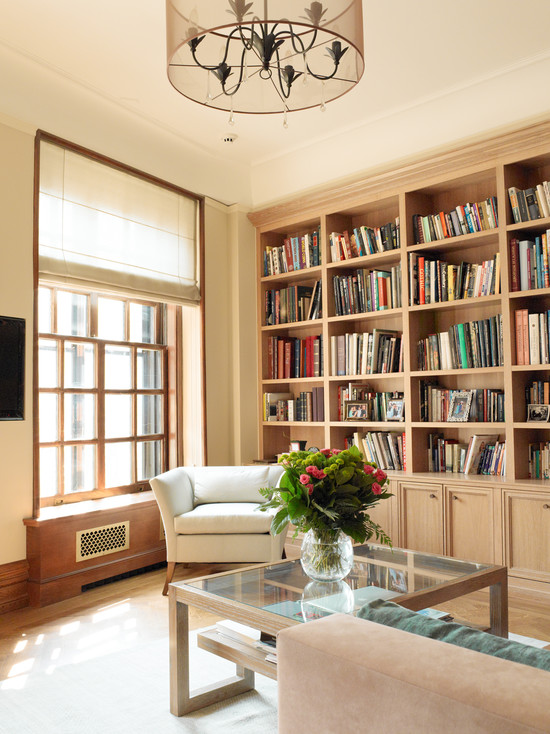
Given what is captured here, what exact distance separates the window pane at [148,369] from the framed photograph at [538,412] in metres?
2.64

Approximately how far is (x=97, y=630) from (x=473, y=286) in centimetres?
295

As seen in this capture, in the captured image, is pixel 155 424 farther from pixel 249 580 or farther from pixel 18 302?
pixel 249 580

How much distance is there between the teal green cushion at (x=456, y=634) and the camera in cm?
103

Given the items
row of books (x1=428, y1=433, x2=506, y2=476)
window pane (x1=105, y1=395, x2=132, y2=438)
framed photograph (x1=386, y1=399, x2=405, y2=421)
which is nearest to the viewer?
row of books (x1=428, y1=433, x2=506, y2=476)

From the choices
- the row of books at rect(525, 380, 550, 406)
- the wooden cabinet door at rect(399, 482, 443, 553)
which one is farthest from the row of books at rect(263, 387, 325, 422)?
the row of books at rect(525, 380, 550, 406)

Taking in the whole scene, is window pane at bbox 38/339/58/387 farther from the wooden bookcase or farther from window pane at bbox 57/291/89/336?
the wooden bookcase

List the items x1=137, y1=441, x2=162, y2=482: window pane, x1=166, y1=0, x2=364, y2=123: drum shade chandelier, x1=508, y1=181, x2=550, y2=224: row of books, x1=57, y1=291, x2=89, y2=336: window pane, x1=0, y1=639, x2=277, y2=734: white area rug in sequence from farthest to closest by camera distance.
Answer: x1=137, y1=441, x2=162, y2=482: window pane → x1=57, y1=291, x2=89, y2=336: window pane → x1=508, y1=181, x2=550, y2=224: row of books → x1=0, y1=639, x2=277, y2=734: white area rug → x1=166, y1=0, x2=364, y2=123: drum shade chandelier

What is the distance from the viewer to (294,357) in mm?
5098

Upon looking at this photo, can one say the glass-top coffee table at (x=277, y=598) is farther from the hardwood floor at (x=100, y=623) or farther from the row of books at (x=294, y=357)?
the row of books at (x=294, y=357)

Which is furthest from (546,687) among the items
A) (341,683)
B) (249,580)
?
(249,580)

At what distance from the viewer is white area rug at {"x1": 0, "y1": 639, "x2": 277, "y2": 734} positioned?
221 centimetres

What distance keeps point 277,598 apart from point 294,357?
3.01 metres

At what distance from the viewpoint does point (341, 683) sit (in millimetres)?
1053

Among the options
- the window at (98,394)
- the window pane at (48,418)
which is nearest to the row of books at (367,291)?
the window at (98,394)
